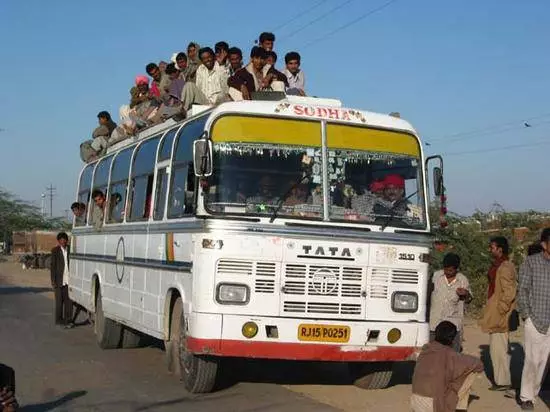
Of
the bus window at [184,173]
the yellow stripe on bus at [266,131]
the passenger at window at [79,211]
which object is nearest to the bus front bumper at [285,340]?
the bus window at [184,173]

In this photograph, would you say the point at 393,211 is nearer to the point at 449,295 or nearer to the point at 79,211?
the point at 449,295

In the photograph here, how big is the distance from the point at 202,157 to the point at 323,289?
1786mm

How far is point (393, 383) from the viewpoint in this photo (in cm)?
1077

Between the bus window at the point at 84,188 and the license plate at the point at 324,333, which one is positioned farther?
the bus window at the point at 84,188

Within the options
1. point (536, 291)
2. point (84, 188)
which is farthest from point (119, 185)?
point (536, 291)

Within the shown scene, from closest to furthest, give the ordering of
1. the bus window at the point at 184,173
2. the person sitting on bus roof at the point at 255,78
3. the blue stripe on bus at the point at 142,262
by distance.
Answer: the bus window at the point at 184,173 < the blue stripe on bus at the point at 142,262 < the person sitting on bus roof at the point at 255,78

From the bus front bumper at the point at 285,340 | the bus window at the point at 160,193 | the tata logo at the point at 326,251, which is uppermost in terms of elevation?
the bus window at the point at 160,193

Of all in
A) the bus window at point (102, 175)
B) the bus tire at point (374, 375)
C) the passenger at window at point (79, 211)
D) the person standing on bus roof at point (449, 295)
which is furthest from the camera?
the passenger at window at point (79, 211)

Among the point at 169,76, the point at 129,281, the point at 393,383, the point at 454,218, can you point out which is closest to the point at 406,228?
the point at 393,383

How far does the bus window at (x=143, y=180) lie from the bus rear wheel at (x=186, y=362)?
5.96 ft

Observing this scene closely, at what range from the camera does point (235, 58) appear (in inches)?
494

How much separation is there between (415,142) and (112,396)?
429 cm

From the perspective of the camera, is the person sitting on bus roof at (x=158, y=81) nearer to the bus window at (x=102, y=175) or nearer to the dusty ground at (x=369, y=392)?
the bus window at (x=102, y=175)

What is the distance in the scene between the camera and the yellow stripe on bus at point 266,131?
9.09m
